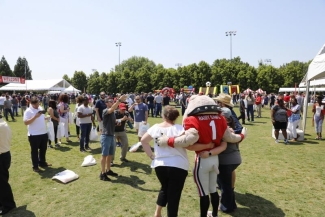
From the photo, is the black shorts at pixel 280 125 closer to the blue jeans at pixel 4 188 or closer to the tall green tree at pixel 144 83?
the blue jeans at pixel 4 188

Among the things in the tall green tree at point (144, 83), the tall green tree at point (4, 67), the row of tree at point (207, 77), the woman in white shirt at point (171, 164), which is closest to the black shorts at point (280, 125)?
the woman in white shirt at point (171, 164)

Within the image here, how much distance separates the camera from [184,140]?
3078mm

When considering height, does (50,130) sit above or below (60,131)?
above

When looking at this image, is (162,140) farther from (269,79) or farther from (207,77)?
(269,79)

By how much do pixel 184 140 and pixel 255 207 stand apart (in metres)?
2.16

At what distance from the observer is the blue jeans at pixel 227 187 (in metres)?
3.87

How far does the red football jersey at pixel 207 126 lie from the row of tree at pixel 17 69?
3403 inches

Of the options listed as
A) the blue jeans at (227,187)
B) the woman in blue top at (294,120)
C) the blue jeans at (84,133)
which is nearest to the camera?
the blue jeans at (227,187)

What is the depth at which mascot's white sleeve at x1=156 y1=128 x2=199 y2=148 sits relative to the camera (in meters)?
3.06

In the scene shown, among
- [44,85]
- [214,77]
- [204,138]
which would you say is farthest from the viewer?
[214,77]

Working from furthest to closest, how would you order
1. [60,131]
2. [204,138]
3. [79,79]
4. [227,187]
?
[79,79] < [60,131] < [227,187] < [204,138]

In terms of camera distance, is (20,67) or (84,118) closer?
(84,118)

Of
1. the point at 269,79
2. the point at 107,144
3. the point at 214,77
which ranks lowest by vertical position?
the point at 107,144

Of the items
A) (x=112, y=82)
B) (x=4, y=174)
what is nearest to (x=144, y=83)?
(x=112, y=82)
